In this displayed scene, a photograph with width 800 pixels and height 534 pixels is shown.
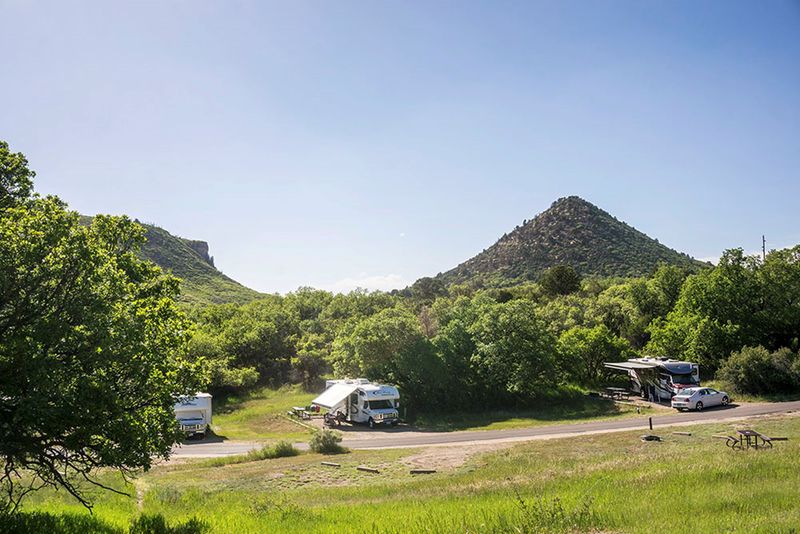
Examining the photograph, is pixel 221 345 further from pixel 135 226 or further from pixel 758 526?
pixel 758 526

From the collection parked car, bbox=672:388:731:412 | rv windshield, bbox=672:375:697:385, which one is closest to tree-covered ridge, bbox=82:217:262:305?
rv windshield, bbox=672:375:697:385

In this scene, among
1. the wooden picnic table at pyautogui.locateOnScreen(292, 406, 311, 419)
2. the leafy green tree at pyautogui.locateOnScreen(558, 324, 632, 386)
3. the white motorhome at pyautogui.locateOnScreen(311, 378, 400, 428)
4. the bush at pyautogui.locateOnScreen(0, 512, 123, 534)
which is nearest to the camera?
the bush at pyautogui.locateOnScreen(0, 512, 123, 534)

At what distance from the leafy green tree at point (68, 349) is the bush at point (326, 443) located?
15.8 metres

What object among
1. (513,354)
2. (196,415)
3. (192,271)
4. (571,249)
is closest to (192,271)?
(192,271)

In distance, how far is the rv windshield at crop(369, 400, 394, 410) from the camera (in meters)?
38.5

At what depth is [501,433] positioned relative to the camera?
3428cm

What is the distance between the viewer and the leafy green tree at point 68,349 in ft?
37.1

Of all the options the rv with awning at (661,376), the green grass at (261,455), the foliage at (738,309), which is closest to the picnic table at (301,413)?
the green grass at (261,455)

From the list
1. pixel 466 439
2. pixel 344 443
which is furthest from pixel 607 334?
pixel 344 443

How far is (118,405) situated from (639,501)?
11.8m

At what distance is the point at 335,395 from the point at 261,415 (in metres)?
8.39

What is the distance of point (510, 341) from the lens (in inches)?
1738

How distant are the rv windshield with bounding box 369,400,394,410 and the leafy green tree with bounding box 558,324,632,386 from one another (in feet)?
60.6

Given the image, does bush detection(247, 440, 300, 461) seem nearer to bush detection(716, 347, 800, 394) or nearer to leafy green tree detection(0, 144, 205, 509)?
leafy green tree detection(0, 144, 205, 509)
